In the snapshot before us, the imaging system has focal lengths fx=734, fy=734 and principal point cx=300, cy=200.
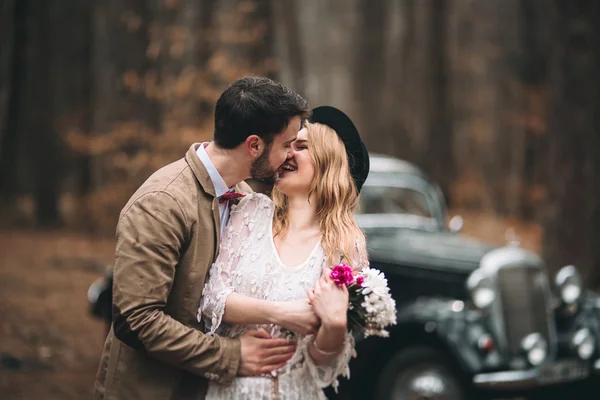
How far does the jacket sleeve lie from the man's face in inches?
13.5

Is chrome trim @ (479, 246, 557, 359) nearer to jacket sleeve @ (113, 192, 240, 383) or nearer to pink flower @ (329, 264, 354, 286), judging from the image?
pink flower @ (329, 264, 354, 286)

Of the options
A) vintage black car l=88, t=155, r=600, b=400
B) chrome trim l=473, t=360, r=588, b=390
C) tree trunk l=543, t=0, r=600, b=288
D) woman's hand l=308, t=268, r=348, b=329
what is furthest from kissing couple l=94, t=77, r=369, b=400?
tree trunk l=543, t=0, r=600, b=288

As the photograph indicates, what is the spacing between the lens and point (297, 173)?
110 inches

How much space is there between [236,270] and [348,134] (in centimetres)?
68

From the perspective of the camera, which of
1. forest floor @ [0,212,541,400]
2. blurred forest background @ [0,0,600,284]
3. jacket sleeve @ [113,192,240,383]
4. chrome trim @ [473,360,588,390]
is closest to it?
jacket sleeve @ [113,192,240,383]

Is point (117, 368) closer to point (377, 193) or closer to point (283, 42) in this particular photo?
point (377, 193)

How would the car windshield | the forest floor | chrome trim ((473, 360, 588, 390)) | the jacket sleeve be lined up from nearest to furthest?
the jacket sleeve, chrome trim ((473, 360, 588, 390)), the car windshield, the forest floor

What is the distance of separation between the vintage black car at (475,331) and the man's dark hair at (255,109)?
2.66 metres

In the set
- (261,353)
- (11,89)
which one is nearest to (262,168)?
(261,353)

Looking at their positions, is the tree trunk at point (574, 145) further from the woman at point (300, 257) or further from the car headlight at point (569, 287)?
the woman at point (300, 257)

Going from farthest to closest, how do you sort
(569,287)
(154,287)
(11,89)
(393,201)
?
1. (11,89)
2. (393,201)
3. (569,287)
4. (154,287)

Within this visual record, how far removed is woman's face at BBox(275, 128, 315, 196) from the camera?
2779 mm

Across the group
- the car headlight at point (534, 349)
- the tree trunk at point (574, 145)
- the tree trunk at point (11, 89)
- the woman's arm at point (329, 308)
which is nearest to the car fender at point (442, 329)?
the car headlight at point (534, 349)

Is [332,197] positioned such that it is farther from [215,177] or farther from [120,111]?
[120,111]
